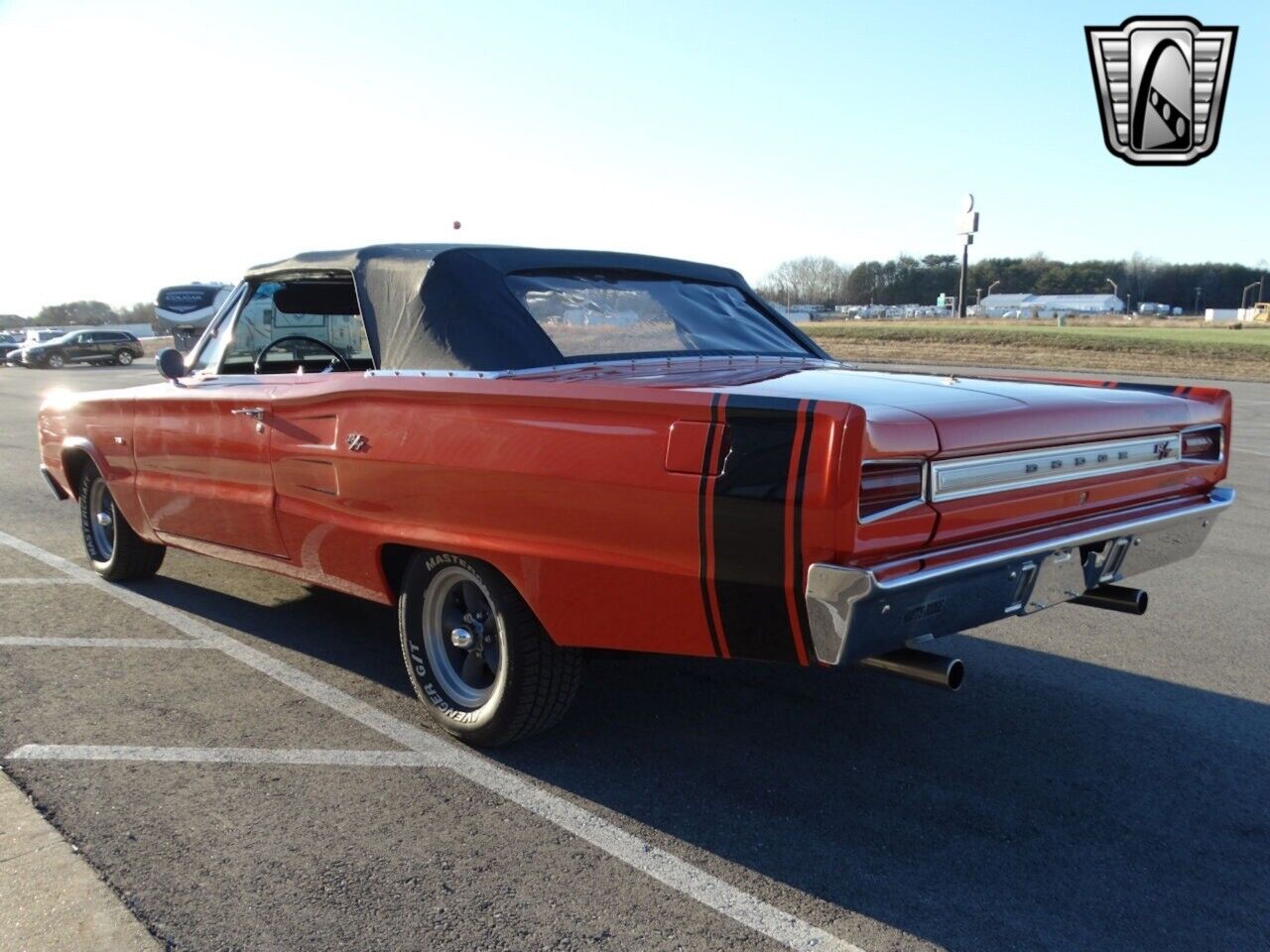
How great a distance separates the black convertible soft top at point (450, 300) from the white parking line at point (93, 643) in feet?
5.67

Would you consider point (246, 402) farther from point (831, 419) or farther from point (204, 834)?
point (831, 419)

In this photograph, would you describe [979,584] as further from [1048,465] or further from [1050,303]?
[1050,303]

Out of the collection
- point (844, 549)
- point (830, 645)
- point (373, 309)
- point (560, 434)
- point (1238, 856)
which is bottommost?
point (1238, 856)

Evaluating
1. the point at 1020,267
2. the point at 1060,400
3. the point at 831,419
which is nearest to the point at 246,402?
the point at 831,419

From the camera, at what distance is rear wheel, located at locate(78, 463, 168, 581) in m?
5.76

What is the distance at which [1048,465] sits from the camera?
328cm

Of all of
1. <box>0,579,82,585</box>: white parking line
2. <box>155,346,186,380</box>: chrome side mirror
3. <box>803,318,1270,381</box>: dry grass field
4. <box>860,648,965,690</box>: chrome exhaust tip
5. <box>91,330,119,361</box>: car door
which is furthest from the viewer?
<box>91,330,119,361</box>: car door

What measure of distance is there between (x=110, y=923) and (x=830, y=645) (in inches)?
73.3

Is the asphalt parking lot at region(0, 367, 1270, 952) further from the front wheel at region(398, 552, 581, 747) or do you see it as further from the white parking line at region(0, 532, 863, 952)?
the front wheel at region(398, 552, 581, 747)

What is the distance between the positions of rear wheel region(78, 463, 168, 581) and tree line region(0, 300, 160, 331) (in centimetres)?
8697

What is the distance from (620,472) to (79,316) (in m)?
98.2

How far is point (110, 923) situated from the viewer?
2.65m

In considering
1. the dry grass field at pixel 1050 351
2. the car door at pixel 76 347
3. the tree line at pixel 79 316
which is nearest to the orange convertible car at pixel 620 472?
the dry grass field at pixel 1050 351

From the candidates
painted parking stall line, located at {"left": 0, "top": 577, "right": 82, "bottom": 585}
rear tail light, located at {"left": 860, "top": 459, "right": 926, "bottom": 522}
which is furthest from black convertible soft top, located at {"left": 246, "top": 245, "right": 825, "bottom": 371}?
painted parking stall line, located at {"left": 0, "top": 577, "right": 82, "bottom": 585}
